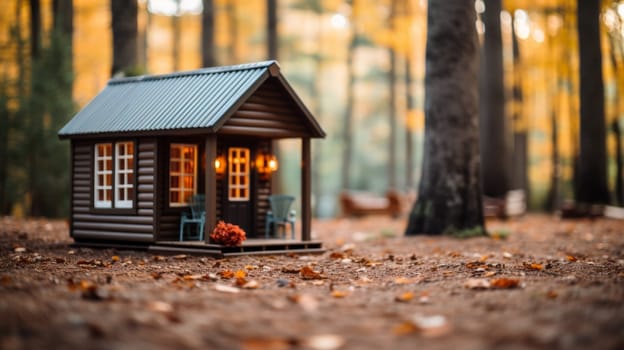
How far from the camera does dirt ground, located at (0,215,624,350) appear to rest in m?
5.54

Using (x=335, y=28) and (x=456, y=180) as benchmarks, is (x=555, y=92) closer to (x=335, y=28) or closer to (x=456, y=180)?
(x=335, y=28)

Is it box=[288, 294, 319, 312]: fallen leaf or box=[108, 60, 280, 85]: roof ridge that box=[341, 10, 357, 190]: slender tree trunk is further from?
box=[288, 294, 319, 312]: fallen leaf

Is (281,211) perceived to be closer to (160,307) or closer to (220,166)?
(220,166)

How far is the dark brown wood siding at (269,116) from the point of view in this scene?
13734mm

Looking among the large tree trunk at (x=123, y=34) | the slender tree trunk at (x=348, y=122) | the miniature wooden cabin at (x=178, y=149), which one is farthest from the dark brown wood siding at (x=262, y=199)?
the slender tree trunk at (x=348, y=122)

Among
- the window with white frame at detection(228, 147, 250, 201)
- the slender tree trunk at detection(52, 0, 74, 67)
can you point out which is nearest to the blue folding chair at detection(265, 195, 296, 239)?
the window with white frame at detection(228, 147, 250, 201)

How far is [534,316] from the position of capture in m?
6.31

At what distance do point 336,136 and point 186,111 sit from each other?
128ft

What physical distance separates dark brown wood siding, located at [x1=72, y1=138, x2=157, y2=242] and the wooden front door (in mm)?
1707

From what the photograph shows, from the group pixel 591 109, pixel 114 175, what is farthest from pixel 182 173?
pixel 591 109

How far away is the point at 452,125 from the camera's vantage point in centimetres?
1745

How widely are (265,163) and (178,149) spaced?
2.03 meters

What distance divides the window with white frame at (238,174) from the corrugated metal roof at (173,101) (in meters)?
1.66

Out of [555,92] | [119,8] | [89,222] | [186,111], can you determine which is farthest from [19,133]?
[555,92]
